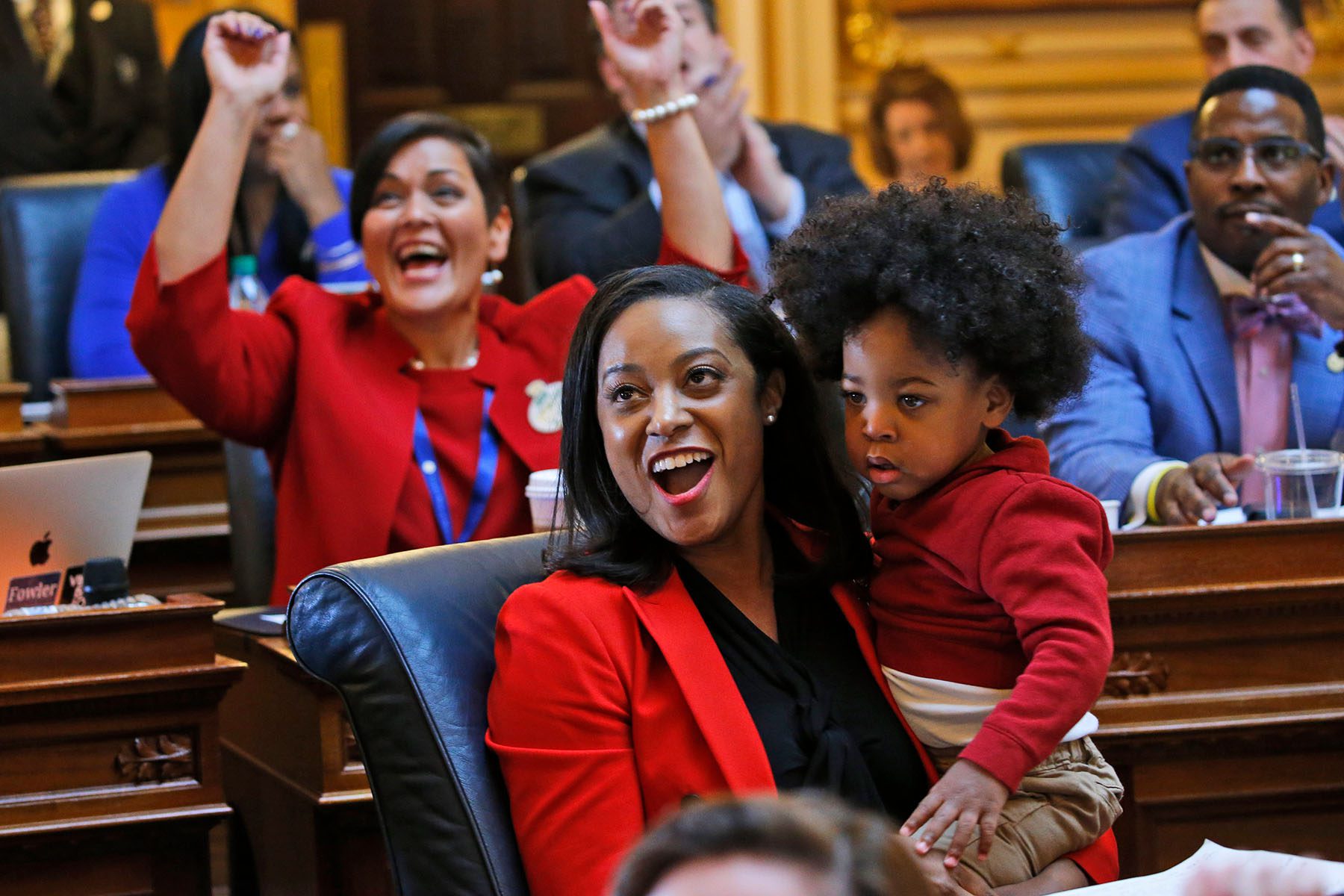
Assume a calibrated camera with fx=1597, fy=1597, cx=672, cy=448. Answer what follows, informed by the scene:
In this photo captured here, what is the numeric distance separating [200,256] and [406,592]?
1.02 meters

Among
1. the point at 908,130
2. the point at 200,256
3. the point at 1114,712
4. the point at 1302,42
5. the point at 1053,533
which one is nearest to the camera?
the point at 1053,533

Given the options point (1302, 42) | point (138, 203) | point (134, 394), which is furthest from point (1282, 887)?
point (1302, 42)

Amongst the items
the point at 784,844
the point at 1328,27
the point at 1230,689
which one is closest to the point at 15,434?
the point at 1230,689

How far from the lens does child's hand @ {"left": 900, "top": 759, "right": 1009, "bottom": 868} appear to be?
1322mm

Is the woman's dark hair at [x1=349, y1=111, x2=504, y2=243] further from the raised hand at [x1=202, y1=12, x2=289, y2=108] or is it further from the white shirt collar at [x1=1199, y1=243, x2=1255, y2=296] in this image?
the white shirt collar at [x1=1199, y1=243, x2=1255, y2=296]

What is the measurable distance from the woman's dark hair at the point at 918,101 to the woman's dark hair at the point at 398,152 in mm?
2175

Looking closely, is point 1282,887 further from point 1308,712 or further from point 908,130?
point 908,130

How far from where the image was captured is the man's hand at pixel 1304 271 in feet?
8.19

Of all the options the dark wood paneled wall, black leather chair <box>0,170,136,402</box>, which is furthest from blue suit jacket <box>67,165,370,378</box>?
the dark wood paneled wall

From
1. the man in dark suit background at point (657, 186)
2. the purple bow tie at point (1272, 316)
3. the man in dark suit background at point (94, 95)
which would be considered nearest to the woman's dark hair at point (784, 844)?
the purple bow tie at point (1272, 316)

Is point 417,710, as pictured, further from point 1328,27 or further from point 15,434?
point 1328,27

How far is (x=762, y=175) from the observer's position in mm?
3379

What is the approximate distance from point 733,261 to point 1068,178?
1.78m

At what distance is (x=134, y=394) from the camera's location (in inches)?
117
